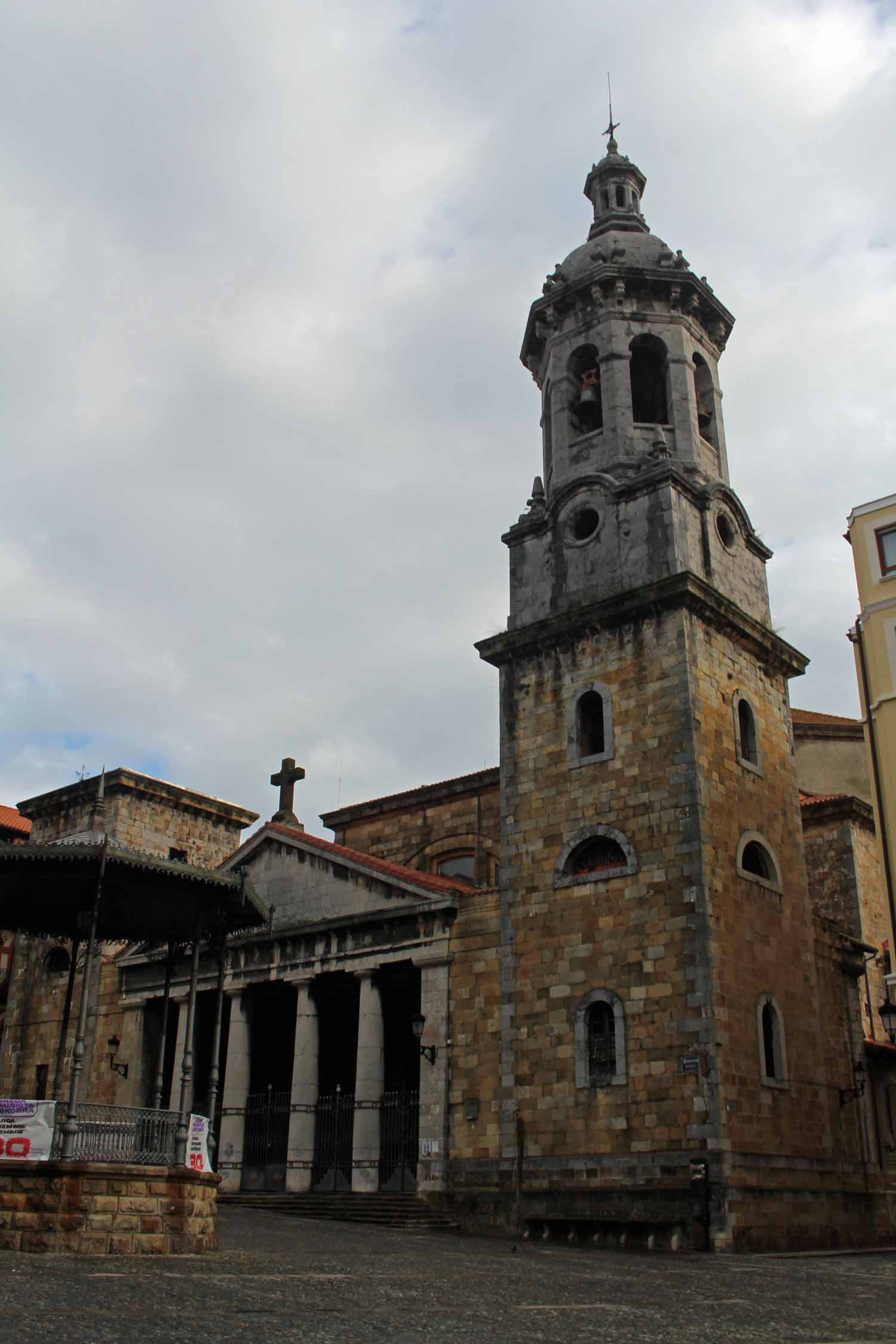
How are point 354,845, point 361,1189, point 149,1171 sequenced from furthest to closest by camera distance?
point 354,845 → point 361,1189 → point 149,1171

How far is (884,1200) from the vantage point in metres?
24.5

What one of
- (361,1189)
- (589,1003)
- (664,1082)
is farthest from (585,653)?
(361,1189)

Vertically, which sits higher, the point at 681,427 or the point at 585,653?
the point at 681,427

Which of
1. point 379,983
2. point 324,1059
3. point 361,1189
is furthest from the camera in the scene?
point 324,1059

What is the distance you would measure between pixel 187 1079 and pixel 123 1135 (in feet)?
3.51

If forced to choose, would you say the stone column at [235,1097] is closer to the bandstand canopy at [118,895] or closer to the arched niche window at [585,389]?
the bandstand canopy at [118,895]

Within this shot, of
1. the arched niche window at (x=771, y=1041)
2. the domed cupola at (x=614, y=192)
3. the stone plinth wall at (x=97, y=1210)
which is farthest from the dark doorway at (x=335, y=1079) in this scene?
the domed cupola at (x=614, y=192)

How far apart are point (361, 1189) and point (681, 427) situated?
17.8m

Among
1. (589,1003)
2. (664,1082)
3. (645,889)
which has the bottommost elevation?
(664,1082)

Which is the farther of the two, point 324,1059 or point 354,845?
point 354,845

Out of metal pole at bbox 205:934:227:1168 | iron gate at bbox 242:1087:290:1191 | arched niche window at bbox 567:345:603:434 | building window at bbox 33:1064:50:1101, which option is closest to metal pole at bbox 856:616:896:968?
arched niche window at bbox 567:345:603:434

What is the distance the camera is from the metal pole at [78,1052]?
46.6 ft

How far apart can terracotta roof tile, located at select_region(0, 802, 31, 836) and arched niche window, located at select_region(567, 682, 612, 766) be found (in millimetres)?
22155

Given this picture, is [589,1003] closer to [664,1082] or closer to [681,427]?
[664,1082]
